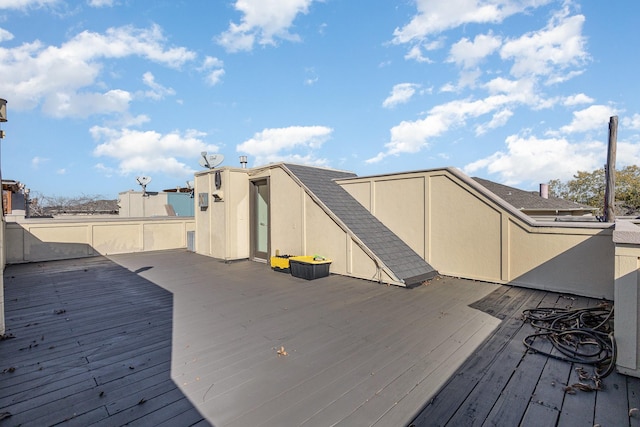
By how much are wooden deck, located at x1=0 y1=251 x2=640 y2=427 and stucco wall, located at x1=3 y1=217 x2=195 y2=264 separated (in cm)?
465

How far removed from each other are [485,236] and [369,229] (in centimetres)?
229

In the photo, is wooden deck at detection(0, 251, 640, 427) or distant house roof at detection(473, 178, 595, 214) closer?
wooden deck at detection(0, 251, 640, 427)

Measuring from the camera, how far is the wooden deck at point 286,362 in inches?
72.6

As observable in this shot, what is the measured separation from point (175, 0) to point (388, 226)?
8.31 meters

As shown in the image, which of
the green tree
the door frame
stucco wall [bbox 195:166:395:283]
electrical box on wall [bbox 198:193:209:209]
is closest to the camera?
stucco wall [bbox 195:166:395:283]

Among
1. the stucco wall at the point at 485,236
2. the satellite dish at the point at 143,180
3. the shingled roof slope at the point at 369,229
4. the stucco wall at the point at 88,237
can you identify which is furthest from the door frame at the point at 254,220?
the satellite dish at the point at 143,180

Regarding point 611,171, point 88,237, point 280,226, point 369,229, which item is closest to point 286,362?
point 369,229

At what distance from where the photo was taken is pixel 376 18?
8.23 meters

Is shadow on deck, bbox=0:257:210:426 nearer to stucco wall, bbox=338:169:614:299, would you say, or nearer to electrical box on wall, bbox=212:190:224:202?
electrical box on wall, bbox=212:190:224:202

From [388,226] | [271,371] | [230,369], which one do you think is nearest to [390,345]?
[271,371]

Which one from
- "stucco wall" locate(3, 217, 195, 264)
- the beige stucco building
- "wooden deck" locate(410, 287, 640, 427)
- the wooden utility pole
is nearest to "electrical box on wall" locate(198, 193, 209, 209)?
the beige stucco building

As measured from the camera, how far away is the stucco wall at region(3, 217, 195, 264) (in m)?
8.14

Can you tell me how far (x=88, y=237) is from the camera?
30.2ft

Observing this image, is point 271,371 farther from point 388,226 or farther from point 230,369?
point 388,226
